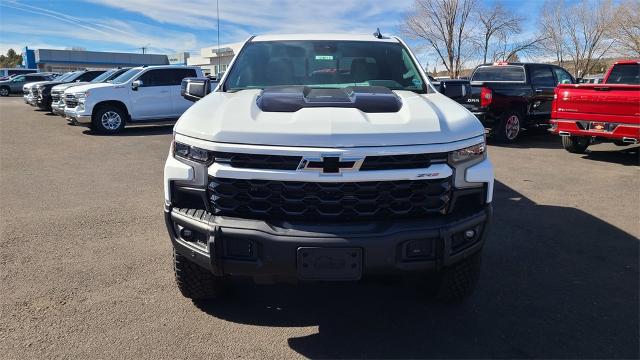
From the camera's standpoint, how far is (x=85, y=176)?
7637 millimetres

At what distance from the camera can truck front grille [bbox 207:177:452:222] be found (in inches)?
103

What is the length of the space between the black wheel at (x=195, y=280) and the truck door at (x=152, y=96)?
36.5 ft

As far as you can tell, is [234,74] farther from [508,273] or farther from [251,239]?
[508,273]

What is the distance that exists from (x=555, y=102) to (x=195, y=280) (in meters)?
8.31

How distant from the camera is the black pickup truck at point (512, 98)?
35.3 ft

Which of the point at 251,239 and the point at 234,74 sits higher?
the point at 234,74

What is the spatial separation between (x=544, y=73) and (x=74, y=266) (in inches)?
445

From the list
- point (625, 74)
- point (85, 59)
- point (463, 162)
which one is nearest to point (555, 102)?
point (625, 74)

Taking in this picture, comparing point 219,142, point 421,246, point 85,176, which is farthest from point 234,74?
point 85,176

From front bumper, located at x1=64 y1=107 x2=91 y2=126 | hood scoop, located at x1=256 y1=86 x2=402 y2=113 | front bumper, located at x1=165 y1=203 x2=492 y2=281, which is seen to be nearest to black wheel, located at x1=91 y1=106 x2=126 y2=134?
front bumper, located at x1=64 y1=107 x2=91 y2=126

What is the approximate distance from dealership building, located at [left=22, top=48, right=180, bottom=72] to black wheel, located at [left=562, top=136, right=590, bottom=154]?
63.9 metres

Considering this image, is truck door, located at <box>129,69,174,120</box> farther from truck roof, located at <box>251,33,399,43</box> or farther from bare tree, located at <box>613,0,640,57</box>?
bare tree, located at <box>613,0,640,57</box>

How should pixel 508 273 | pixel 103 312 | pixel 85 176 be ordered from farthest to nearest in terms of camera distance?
pixel 85 176 → pixel 508 273 → pixel 103 312

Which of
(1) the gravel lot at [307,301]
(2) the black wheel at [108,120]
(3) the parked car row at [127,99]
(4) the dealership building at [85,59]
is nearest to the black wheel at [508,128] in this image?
(1) the gravel lot at [307,301]
